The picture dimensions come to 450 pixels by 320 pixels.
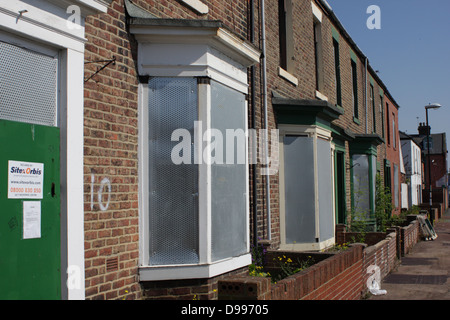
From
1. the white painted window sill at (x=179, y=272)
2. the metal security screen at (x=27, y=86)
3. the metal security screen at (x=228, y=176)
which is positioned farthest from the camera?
the metal security screen at (x=228, y=176)

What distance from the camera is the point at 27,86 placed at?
13.7ft

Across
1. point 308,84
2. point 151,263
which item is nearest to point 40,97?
point 151,263

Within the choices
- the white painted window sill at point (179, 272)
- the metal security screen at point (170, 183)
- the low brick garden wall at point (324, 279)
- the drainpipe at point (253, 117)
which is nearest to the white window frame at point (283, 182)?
the low brick garden wall at point (324, 279)

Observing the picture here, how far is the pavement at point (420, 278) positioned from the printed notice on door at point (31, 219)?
22.5 ft

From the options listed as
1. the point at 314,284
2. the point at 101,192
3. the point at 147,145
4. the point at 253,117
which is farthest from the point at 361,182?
the point at 101,192

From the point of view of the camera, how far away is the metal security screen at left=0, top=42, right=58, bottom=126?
3.97 m

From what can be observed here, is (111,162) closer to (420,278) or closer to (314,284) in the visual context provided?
(314,284)

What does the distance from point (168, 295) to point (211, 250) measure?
26.4 inches

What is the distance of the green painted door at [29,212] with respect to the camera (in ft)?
12.6

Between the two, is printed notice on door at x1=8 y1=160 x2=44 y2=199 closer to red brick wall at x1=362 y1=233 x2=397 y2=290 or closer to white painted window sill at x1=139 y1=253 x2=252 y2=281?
white painted window sill at x1=139 y1=253 x2=252 y2=281

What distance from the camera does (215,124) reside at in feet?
19.7

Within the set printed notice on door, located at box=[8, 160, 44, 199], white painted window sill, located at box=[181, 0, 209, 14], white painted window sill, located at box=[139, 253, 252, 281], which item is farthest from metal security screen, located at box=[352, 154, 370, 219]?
printed notice on door, located at box=[8, 160, 44, 199]

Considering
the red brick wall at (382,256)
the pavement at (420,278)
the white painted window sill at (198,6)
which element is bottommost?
the pavement at (420,278)

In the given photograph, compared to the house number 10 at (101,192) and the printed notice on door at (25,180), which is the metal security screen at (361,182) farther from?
the printed notice on door at (25,180)
